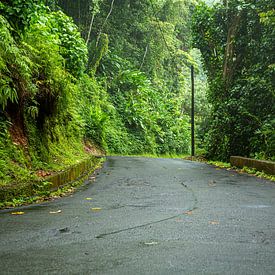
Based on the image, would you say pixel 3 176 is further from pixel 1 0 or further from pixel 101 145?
pixel 101 145

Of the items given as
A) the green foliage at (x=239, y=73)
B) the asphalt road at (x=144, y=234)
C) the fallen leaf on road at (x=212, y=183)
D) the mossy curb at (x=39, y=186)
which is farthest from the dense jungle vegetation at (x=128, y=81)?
the fallen leaf on road at (x=212, y=183)

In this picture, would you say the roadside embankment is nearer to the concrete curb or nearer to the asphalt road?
the asphalt road

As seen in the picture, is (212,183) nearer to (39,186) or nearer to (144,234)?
(39,186)

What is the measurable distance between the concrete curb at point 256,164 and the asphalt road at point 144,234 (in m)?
3.75

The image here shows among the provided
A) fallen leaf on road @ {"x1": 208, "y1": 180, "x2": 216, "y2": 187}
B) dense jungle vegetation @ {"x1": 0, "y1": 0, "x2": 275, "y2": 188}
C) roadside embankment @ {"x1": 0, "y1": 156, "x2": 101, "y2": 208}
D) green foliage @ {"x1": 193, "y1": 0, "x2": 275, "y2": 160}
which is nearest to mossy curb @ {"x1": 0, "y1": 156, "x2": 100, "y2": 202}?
roadside embankment @ {"x1": 0, "y1": 156, "x2": 101, "y2": 208}

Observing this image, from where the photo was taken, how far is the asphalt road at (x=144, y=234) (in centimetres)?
379

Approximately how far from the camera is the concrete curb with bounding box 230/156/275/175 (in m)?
12.2

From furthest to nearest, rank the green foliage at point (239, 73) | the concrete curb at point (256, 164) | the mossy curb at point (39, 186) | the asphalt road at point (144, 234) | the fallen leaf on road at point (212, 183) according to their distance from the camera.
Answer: the green foliage at point (239, 73)
the concrete curb at point (256, 164)
the fallen leaf on road at point (212, 183)
the mossy curb at point (39, 186)
the asphalt road at point (144, 234)

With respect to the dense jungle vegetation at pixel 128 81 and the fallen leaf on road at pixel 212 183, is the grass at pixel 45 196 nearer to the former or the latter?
the dense jungle vegetation at pixel 128 81

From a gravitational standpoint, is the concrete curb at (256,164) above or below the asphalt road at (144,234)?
above

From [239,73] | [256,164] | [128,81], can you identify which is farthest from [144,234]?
[128,81]

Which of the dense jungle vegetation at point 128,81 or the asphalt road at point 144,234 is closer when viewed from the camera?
the asphalt road at point 144,234

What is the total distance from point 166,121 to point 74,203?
30368 millimetres

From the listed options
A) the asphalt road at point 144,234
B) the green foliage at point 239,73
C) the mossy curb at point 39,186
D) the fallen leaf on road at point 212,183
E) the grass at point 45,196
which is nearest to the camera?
the asphalt road at point 144,234
